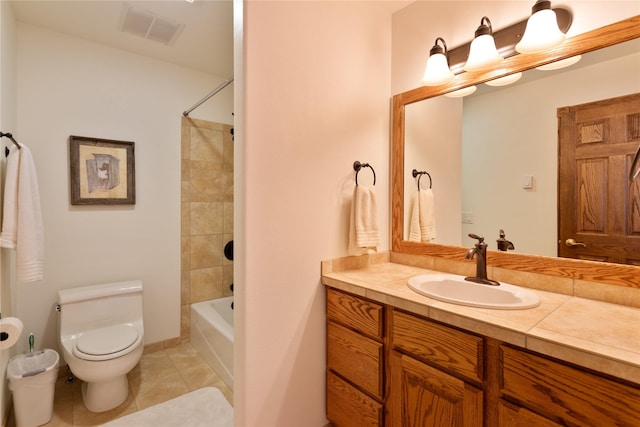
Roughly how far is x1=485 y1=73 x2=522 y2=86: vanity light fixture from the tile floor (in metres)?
2.46

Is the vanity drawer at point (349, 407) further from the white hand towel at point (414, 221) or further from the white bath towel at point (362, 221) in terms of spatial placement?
the white hand towel at point (414, 221)

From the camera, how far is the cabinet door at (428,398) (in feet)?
3.33

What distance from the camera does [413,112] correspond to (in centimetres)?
181

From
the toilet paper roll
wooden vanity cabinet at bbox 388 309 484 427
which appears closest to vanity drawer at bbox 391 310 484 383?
wooden vanity cabinet at bbox 388 309 484 427

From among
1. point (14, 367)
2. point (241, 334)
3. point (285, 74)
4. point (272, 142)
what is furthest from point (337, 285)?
point (14, 367)

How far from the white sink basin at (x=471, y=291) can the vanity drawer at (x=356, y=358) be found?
35 cm

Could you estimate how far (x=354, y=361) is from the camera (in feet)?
4.64

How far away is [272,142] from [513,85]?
3.88ft

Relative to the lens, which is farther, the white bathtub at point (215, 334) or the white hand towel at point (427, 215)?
the white bathtub at point (215, 334)

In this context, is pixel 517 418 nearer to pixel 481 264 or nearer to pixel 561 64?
pixel 481 264

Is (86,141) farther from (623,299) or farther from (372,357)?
(623,299)

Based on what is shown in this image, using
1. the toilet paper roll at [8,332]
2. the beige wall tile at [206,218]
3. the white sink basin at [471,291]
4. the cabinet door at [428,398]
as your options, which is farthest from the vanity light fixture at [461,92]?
→ the toilet paper roll at [8,332]

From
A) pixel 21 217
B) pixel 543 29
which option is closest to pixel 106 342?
pixel 21 217

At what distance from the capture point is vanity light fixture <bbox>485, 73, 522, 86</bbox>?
4.57 feet
